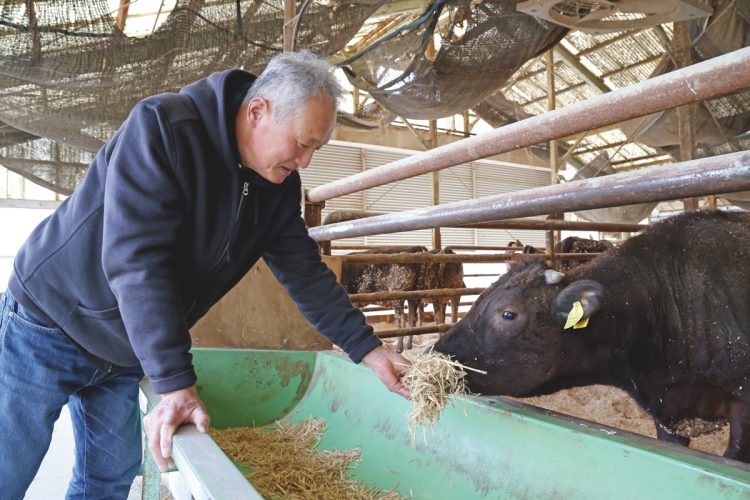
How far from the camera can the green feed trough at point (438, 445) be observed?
1.40 meters

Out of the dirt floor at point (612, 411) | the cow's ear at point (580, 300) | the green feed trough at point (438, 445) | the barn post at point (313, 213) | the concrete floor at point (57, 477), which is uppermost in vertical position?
the barn post at point (313, 213)

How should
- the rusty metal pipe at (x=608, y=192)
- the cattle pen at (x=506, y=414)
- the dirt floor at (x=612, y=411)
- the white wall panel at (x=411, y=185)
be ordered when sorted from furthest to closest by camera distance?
the white wall panel at (x=411, y=185) < the dirt floor at (x=612, y=411) < the rusty metal pipe at (x=608, y=192) < the cattle pen at (x=506, y=414)

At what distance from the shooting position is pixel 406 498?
241 centimetres

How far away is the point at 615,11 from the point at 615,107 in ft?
11.1

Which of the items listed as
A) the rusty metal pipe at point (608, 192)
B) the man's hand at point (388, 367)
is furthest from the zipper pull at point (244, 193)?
the rusty metal pipe at point (608, 192)

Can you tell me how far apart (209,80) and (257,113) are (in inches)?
10.6

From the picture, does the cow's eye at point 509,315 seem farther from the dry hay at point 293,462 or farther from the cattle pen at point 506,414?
the dry hay at point 293,462

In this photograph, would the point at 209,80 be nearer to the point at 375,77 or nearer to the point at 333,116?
the point at 333,116

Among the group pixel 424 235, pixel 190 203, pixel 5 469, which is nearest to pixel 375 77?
pixel 190 203

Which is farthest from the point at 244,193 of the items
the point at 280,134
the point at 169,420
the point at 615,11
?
the point at 615,11

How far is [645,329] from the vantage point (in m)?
2.82

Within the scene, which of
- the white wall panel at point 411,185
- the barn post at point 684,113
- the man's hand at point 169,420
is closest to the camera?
the man's hand at point 169,420

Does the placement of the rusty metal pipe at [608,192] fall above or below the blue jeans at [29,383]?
above

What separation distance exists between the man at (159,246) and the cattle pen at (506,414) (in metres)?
0.29
